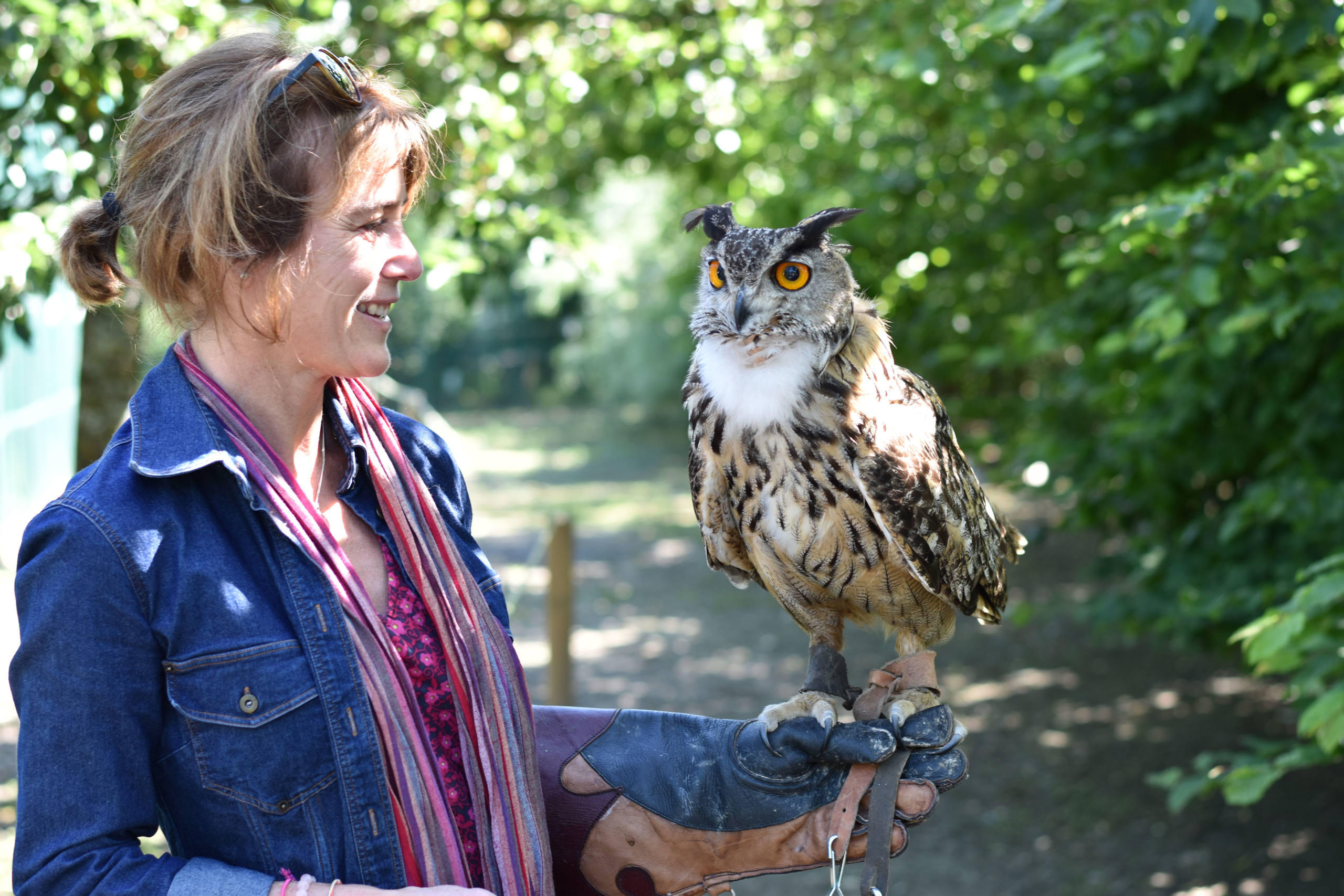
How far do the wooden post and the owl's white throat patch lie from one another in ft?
10.5

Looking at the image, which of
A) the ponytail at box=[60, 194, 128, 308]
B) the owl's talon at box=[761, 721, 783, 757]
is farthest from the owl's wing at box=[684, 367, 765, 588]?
the ponytail at box=[60, 194, 128, 308]

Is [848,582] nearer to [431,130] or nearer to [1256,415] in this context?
[431,130]

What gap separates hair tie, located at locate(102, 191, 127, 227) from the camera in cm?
135

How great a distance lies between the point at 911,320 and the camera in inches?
202

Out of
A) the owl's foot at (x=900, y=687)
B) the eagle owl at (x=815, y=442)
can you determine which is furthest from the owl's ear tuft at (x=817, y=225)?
the owl's foot at (x=900, y=687)

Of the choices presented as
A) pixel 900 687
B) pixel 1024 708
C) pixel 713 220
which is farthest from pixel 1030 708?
pixel 713 220

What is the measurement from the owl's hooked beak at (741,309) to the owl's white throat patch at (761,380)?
4 centimetres

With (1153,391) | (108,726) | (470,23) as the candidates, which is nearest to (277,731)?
(108,726)

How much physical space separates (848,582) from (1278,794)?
436cm

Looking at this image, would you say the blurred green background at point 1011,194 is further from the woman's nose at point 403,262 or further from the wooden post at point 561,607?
the wooden post at point 561,607

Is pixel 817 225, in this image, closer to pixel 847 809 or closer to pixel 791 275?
pixel 791 275

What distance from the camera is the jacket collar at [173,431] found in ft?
3.98

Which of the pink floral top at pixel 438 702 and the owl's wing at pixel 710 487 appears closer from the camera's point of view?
the pink floral top at pixel 438 702

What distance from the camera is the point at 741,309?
1810 millimetres
